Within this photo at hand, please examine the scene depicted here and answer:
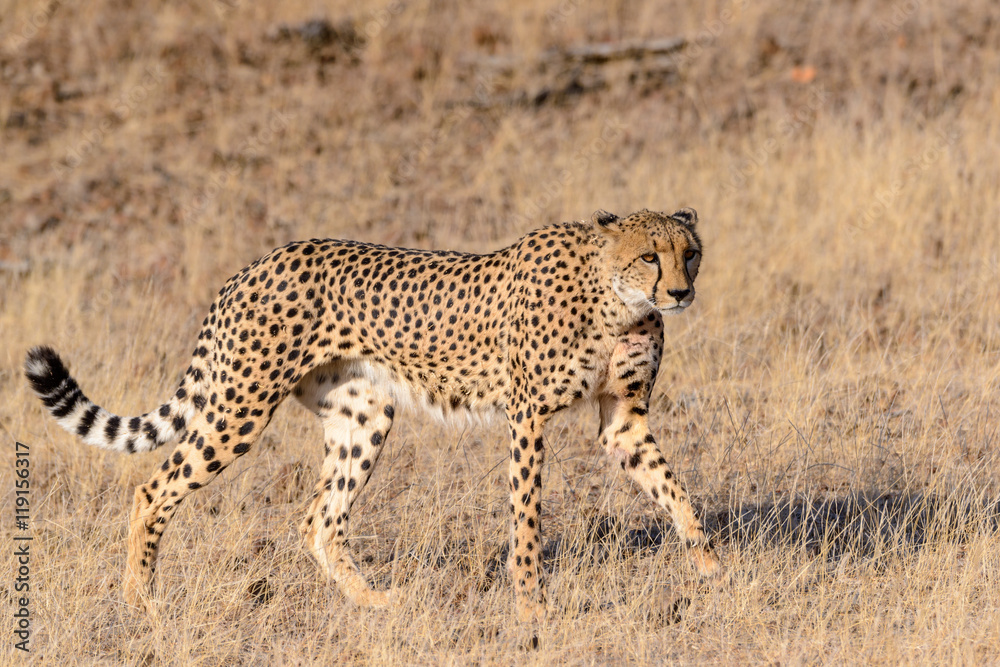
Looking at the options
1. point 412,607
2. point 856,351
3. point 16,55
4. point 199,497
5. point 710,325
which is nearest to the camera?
point 412,607

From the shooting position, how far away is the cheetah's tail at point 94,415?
4039 millimetres

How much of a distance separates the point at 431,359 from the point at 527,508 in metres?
0.69

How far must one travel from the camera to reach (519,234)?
8180 millimetres

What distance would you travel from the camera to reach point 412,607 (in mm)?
3875

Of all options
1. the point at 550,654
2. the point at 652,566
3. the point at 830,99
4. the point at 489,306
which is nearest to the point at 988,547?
the point at 652,566

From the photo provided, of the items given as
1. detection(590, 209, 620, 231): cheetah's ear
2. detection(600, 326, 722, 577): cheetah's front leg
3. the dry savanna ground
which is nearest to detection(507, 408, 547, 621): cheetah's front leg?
the dry savanna ground

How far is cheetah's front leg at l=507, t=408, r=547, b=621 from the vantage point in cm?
386

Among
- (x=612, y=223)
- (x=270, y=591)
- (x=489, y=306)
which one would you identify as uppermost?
(x=612, y=223)

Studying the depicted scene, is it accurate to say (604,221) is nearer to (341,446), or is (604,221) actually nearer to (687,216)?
(687,216)

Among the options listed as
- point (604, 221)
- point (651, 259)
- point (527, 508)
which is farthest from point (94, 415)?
point (651, 259)

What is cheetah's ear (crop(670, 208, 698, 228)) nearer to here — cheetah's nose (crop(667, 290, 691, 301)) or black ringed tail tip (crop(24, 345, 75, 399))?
cheetah's nose (crop(667, 290, 691, 301))

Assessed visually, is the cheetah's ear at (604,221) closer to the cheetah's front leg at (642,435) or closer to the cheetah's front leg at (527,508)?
the cheetah's front leg at (642,435)

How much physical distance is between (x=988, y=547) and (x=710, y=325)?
247cm

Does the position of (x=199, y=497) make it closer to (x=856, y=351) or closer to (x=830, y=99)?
(x=856, y=351)
